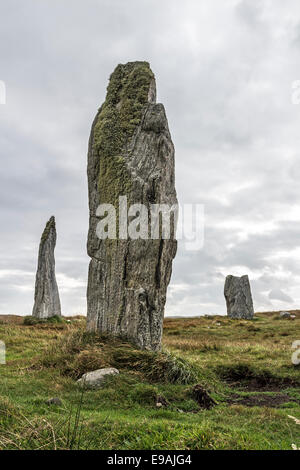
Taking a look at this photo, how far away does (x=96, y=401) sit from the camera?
26.2 feet

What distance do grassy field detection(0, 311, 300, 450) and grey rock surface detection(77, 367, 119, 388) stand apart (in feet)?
0.53

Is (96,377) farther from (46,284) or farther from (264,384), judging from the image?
(46,284)

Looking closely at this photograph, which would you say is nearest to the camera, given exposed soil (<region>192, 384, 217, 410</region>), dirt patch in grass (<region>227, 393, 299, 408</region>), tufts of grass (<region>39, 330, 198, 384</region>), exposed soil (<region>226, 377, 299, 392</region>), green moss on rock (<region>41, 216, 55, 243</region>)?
exposed soil (<region>192, 384, 217, 410</region>)

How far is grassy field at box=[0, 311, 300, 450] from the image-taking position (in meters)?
5.04

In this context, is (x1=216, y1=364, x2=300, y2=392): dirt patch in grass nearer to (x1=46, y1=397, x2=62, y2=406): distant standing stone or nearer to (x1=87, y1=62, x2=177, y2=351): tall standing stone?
(x1=87, y1=62, x2=177, y2=351): tall standing stone

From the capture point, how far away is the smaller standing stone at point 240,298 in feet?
117

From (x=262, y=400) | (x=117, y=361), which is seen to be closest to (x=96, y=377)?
(x=117, y=361)

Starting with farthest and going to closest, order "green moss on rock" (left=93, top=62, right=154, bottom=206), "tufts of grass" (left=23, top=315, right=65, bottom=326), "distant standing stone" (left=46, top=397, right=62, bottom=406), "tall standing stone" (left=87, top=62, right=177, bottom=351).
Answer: "tufts of grass" (left=23, top=315, right=65, bottom=326)
"green moss on rock" (left=93, top=62, right=154, bottom=206)
"tall standing stone" (left=87, top=62, right=177, bottom=351)
"distant standing stone" (left=46, top=397, right=62, bottom=406)

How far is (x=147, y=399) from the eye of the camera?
8180mm

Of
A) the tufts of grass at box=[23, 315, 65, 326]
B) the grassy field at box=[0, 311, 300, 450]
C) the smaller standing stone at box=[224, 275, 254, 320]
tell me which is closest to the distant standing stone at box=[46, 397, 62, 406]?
the grassy field at box=[0, 311, 300, 450]

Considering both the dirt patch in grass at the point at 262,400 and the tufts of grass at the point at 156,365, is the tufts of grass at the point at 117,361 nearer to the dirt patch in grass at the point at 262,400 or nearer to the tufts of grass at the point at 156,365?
the tufts of grass at the point at 156,365

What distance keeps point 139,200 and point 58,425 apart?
7.46 m

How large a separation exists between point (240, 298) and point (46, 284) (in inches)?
692

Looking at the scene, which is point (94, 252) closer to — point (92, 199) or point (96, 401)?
point (92, 199)
